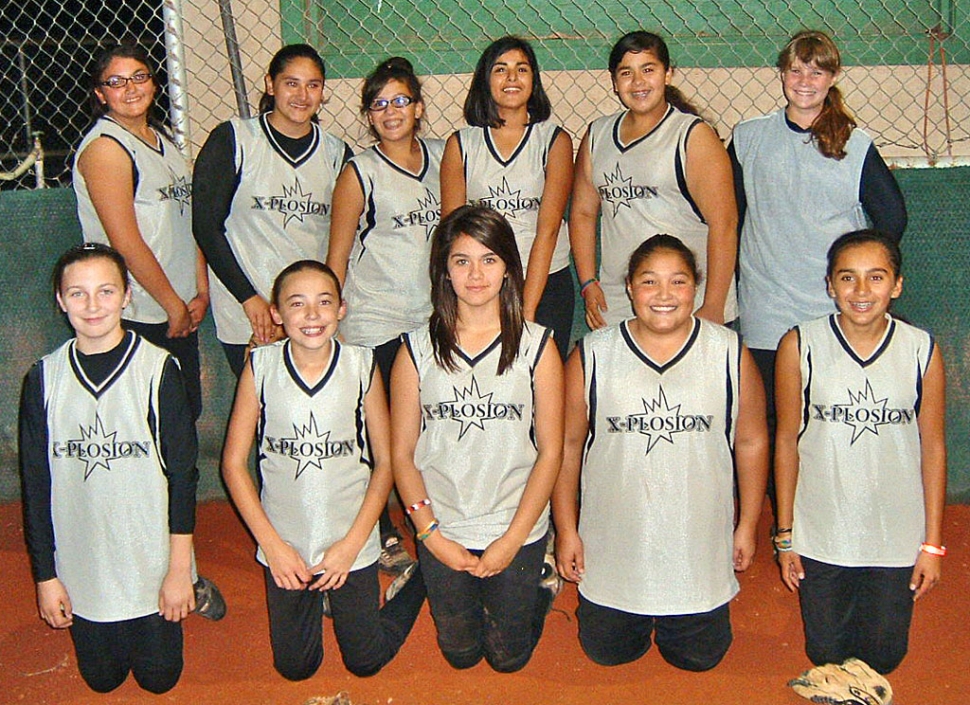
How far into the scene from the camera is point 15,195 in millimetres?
3926

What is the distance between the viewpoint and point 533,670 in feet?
9.14

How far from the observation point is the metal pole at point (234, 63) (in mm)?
4320

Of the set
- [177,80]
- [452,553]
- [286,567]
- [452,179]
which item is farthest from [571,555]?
[177,80]

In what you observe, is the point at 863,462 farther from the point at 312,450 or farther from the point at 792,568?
the point at 312,450

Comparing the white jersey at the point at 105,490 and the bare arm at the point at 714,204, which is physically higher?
the bare arm at the point at 714,204

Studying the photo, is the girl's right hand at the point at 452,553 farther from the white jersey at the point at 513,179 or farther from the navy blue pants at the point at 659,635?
the white jersey at the point at 513,179

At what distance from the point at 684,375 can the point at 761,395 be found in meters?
0.24

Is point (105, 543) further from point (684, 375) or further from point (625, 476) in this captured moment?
point (684, 375)

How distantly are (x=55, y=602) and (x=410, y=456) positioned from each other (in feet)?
3.32

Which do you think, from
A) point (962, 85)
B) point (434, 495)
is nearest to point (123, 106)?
point (434, 495)

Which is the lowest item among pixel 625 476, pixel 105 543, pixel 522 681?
pixel 522 681

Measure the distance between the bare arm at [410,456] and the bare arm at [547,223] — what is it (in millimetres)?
531

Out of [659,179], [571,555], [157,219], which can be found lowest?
[571,555]

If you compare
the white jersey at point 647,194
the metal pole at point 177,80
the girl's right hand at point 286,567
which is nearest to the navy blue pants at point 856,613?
the white jersey at point 647,194
